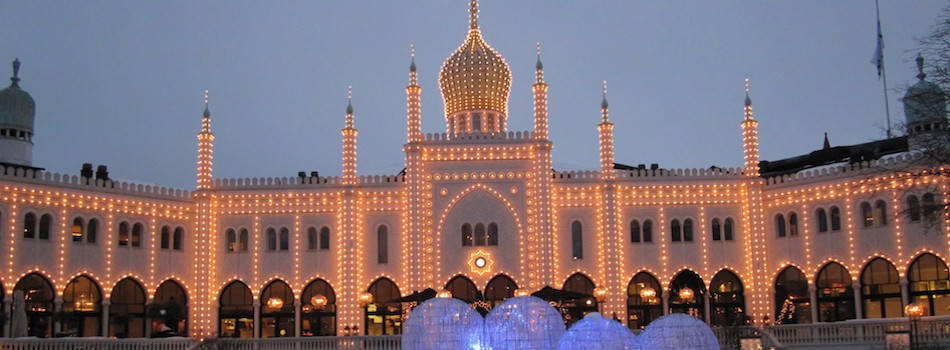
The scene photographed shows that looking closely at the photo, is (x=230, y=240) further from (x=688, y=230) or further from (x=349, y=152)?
(x=688, y=230)

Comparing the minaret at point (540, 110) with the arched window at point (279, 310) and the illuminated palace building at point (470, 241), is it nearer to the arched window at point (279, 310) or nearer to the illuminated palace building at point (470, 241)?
the illuminated palace building at point (470, 241)

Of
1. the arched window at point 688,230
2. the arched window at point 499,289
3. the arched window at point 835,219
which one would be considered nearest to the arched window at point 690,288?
the arched window at point 688,230

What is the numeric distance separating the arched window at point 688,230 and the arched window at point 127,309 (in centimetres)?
2345

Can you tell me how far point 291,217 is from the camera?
48.9 meters

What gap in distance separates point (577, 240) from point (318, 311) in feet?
38.4

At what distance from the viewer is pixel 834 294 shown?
46656 mm

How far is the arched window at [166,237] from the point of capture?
159 feet

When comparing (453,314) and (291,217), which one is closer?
(453,314)

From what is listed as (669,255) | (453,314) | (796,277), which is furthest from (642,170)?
(453,314)

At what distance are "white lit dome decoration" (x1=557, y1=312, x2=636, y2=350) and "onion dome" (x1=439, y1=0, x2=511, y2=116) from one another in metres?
29.5

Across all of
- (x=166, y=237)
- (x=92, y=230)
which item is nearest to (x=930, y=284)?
(x=166, y=237)

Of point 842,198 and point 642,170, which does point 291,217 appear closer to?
point 642,170

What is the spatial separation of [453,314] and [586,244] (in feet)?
82.9

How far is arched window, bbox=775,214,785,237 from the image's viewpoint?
159 ft
